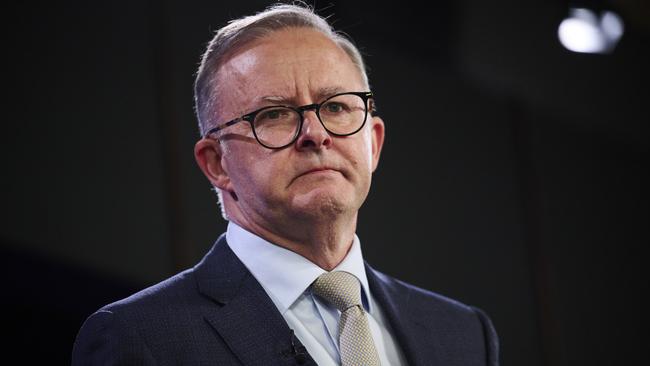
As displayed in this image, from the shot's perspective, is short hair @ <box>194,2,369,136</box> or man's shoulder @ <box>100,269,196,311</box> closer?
man's shoulder @ <box>100,269,196,311</box>

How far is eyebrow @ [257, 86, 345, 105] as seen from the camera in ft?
5.76

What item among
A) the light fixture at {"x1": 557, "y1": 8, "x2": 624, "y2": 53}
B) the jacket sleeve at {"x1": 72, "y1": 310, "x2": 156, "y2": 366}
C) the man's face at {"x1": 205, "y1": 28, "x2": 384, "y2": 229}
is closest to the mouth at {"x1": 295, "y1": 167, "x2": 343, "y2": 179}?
the man's face at {"x1": 205, "y1": 28, "x2": 384, "y2": 229}

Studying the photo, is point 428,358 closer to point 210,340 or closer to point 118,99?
point 210,340

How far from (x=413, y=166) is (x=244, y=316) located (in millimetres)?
2067

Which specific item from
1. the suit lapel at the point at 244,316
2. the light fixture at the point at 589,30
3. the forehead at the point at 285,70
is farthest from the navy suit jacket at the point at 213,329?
the light fixture at the point at 589,30

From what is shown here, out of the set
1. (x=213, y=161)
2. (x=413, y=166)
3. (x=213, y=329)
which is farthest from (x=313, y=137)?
(x=413, y=166)

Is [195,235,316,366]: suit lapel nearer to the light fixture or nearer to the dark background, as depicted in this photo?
the dark background

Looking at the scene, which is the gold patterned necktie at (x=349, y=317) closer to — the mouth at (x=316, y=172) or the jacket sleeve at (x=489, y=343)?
the mouth at (x=316, y=172)

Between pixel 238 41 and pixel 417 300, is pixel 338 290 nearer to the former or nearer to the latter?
pixel 417 300

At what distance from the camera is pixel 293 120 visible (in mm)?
1743

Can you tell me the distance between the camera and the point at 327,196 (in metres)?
1.69

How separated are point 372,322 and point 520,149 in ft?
7.76

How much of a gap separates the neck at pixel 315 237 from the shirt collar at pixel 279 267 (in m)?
0.02

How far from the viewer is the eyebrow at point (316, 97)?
1.76 meters
